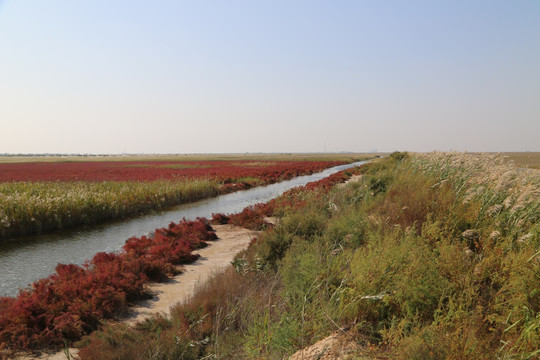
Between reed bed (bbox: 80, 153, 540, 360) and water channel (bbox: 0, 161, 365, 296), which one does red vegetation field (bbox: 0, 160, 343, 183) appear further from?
reed bed (bbox: 80, 153, 540, 360)

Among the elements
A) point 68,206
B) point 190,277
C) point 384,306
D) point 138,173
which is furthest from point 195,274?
point 138,173

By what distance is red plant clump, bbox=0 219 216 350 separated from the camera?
4684 millimetres

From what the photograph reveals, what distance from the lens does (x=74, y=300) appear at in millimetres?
5449

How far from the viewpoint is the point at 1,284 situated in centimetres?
744

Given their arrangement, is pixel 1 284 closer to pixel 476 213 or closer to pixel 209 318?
pixel 209 318

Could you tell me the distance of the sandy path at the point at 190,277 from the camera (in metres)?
5.59

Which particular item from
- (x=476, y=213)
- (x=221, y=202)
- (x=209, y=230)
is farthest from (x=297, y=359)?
(x=221, y=202)

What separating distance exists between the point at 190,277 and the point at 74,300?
2.55 metres

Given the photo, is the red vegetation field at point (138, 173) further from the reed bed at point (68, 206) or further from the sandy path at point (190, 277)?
the sandy path at point (190, 277)

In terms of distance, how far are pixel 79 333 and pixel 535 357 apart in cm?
564

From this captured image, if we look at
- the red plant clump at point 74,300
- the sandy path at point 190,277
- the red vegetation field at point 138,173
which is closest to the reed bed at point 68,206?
the sandy path at point 190,277

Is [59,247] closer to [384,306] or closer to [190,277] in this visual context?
[190,277]

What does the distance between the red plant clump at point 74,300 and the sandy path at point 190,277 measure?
0.28 meters

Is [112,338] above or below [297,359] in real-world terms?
below
